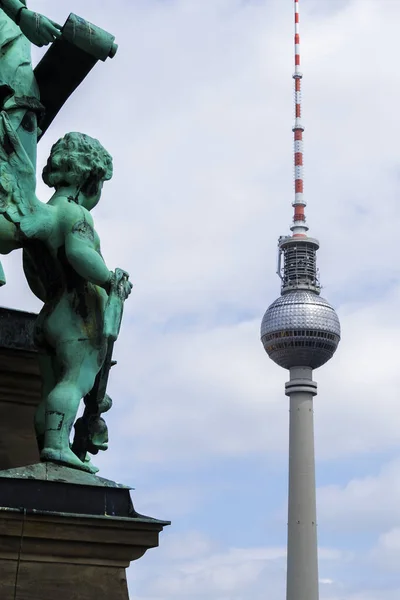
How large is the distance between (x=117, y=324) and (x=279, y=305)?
11713 centimetres

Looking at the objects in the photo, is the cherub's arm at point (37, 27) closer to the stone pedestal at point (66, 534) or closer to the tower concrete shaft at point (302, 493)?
the stone pedestal at point (66, 534)

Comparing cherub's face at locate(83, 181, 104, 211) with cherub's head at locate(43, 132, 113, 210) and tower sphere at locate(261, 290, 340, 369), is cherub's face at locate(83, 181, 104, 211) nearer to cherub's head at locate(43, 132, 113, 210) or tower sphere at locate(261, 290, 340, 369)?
cherub's head at locate(43, 132, 113, 210)

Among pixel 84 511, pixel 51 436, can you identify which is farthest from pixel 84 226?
pixel 84 511

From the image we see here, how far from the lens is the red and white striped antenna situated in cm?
12162

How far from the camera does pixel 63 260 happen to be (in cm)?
960

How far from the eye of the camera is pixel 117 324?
31.3 ft

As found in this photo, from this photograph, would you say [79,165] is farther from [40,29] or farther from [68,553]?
[68,553]

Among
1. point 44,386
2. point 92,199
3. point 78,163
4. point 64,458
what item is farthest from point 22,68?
point 64,458

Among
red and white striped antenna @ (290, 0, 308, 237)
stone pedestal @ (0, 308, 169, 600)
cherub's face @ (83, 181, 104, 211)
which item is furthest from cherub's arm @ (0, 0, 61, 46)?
red and white striped antenna @ (290, 0, 308, 237)

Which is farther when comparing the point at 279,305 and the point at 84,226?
the point at 279,305

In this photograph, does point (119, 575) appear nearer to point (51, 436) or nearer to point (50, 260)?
point (51, 436)

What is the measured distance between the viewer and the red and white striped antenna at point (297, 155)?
122 metres

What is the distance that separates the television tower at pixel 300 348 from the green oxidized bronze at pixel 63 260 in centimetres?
11164

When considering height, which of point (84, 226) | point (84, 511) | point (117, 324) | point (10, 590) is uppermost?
point (84, 226)
